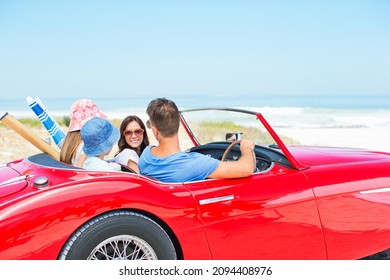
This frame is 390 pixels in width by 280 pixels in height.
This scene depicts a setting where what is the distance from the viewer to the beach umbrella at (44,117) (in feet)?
13.4

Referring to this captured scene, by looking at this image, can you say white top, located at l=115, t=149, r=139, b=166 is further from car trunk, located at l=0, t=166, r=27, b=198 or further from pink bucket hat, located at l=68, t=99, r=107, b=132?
car trunk, located at l=0, t=166, r=27, b=198

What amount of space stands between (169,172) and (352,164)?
1.47 m

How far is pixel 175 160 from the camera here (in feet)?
9.71

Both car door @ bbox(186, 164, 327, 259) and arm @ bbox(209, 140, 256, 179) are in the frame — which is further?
arm @ bbox(209, 140, 256, 179)

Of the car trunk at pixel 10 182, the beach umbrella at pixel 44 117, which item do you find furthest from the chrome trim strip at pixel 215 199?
the beach umbrella at pixel 44 117

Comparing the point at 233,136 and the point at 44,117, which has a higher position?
the point at 44,117

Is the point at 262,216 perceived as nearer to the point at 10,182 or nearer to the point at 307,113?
the point at 10,182

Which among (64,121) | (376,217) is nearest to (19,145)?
(64,121)

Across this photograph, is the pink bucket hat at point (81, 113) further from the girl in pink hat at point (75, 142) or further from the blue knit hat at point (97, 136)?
the blue knit hat at point (97, 136)

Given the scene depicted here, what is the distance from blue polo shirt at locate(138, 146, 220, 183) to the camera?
2.94 m

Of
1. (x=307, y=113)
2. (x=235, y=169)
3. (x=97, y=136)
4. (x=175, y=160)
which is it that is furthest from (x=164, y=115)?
(x=307, y=113)

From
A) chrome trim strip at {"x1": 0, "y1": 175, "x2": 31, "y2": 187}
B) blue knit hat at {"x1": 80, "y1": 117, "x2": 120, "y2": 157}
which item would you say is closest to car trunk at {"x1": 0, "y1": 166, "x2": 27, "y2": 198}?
chrome trim strip at {"x1": 0, "y1": 175, "x2": 31, "y2": 187}

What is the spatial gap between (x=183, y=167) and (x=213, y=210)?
37 centimetres

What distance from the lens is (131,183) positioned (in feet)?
8.69
